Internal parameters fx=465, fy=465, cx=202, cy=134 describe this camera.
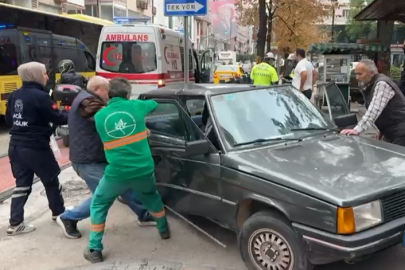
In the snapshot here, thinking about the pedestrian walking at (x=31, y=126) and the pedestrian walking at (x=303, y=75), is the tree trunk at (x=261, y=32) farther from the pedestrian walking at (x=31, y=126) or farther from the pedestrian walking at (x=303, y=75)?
the pedestrian walking at (x=31, y=126)

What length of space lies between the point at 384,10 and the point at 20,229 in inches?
564

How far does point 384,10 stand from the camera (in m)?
15.6

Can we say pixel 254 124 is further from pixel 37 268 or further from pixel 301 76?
pixel 301 76

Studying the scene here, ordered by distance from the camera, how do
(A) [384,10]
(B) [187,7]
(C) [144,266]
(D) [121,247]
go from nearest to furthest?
(C) [144,266] < (D) [121,247] < (B) [187,7] < (A) [384,10]

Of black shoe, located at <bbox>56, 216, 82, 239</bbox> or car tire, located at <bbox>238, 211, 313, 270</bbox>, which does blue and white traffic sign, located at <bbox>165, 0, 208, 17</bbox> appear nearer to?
black shoe, located at <bbox>56, 216, 82, 239</bbox>

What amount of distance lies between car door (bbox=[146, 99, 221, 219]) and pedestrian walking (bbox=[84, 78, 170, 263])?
18.3 inches

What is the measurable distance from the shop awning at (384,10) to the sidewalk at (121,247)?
11.6 metres

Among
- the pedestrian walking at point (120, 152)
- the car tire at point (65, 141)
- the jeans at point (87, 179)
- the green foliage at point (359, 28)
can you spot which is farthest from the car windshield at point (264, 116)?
the green foliage at point (359, 28)

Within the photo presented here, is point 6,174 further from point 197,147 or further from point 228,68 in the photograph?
point 228,68

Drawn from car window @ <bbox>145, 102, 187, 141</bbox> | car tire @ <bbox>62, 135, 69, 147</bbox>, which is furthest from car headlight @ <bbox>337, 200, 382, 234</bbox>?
car tire @ <bbox>62, 135, 69, 147</bbox>

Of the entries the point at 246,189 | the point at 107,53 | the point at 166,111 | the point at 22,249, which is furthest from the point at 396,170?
the point at 107,53

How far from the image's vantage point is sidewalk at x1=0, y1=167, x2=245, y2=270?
4.31 m

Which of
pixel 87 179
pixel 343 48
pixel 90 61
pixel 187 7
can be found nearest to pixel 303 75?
pixel 187 7

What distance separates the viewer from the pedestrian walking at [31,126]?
4719 millimetres
